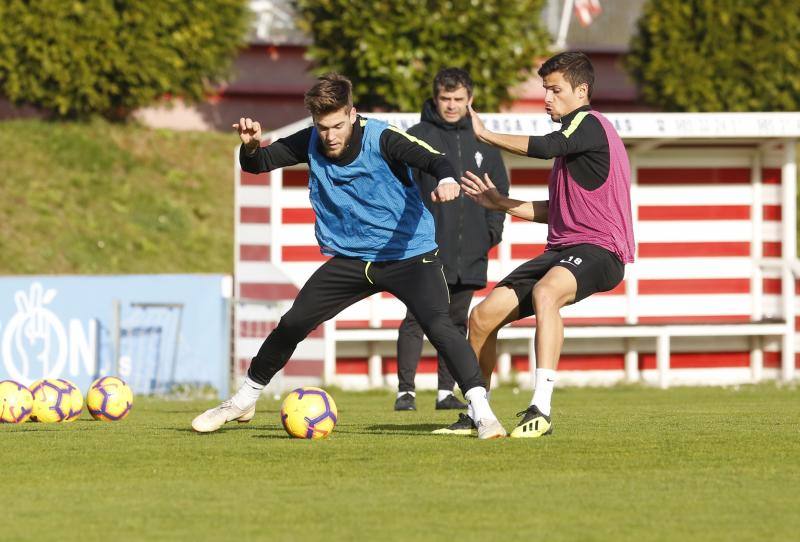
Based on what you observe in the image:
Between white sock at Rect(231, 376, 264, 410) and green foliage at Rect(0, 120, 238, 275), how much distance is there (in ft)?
44.5

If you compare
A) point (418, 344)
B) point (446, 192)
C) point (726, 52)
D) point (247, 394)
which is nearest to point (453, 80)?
point (418, 344)

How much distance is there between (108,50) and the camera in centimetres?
2498

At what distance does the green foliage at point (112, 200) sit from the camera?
23250 millimetres

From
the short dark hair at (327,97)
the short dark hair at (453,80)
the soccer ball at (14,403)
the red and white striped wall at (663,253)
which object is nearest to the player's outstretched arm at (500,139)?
the short dark hair at (327,97)

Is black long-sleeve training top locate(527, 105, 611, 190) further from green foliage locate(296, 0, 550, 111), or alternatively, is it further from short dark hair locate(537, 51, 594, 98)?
green foliage locate(296, 0, 550, 111)

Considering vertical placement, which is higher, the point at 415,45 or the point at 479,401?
the point at 415,45

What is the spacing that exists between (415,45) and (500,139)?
51.3 feet

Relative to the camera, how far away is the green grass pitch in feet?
19.9

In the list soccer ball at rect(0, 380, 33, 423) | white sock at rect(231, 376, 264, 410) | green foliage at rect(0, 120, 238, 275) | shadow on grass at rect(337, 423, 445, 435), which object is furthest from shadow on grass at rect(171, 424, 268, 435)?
green foliage at rect(0, 120, 238, 275)

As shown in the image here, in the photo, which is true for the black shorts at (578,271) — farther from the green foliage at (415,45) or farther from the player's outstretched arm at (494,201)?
the green foliage at (415,45)

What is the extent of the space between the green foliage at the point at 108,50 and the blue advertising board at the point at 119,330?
9115 millimetres

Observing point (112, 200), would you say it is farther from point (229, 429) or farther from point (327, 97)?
point (327, 97)

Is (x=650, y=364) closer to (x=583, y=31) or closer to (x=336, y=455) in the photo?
(x=336, y=455)

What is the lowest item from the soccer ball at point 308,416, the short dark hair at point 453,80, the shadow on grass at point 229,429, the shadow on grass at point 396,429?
the shadow on grass at point 229,429
